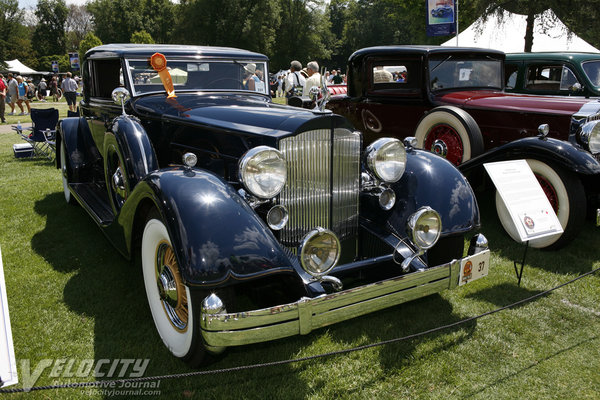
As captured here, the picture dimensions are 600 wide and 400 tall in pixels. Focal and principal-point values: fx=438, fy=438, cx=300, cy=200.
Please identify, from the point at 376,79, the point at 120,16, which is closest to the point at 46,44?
the point at 120,16

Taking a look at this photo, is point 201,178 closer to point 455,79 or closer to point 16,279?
point 16,279

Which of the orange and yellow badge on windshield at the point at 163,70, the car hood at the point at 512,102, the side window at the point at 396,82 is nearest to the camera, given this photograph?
the orange and yellow badge on windshield at the point at 163,70

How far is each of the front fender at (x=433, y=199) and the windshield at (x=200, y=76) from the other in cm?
192

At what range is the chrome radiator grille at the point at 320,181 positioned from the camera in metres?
2.55

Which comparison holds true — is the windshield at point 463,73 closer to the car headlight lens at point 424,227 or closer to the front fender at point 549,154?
the front fender at point 549,154

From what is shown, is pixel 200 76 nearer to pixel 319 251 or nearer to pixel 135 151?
pixel 135 151

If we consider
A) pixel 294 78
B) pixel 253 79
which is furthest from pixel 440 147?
pixel 294 78

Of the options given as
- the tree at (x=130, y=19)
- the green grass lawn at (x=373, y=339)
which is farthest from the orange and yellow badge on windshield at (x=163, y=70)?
the tree at (x=130, y=19)

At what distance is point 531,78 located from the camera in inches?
261

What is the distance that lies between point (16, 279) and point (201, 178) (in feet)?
7.17

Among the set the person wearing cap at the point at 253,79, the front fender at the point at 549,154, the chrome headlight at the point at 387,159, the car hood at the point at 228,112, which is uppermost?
the person wearing cap at the point at 253,79

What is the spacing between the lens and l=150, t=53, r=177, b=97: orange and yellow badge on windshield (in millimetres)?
3561

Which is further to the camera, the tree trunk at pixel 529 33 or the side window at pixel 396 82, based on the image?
the tree trunk at pixel 529 33

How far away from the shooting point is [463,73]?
579 centimetres
